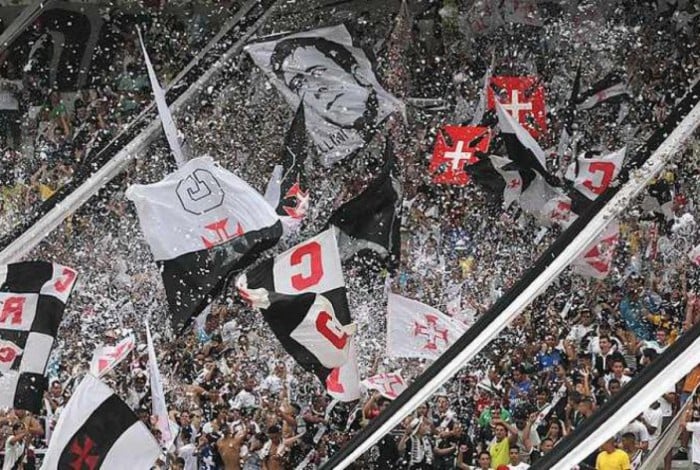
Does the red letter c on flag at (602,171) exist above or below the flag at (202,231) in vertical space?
below

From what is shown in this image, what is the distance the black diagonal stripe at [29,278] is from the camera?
1127cm

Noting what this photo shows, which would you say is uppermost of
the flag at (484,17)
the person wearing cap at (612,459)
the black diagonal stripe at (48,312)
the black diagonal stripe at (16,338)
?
the black diagonal stripe at (48,312)

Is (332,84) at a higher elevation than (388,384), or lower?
higher

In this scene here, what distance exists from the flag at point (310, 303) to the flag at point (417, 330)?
6.11ft

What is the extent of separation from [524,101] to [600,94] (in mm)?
1388

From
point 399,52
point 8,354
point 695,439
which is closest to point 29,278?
point 8,354

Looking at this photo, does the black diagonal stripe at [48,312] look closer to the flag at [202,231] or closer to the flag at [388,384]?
the flag at [202,231]

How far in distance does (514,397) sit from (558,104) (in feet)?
23.9

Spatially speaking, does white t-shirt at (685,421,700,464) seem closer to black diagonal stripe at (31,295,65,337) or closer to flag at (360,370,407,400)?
flag at (360,370,407,400)

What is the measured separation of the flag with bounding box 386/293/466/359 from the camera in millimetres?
11945

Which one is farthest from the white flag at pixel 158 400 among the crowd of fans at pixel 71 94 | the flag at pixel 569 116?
the crowd of fans at pixel 71 94

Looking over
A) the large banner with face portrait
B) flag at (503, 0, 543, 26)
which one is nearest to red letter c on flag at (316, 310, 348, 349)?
the large banner with face portrait

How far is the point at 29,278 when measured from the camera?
37.1 ft

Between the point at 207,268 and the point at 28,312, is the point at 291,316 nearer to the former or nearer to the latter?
the point at 207,268
